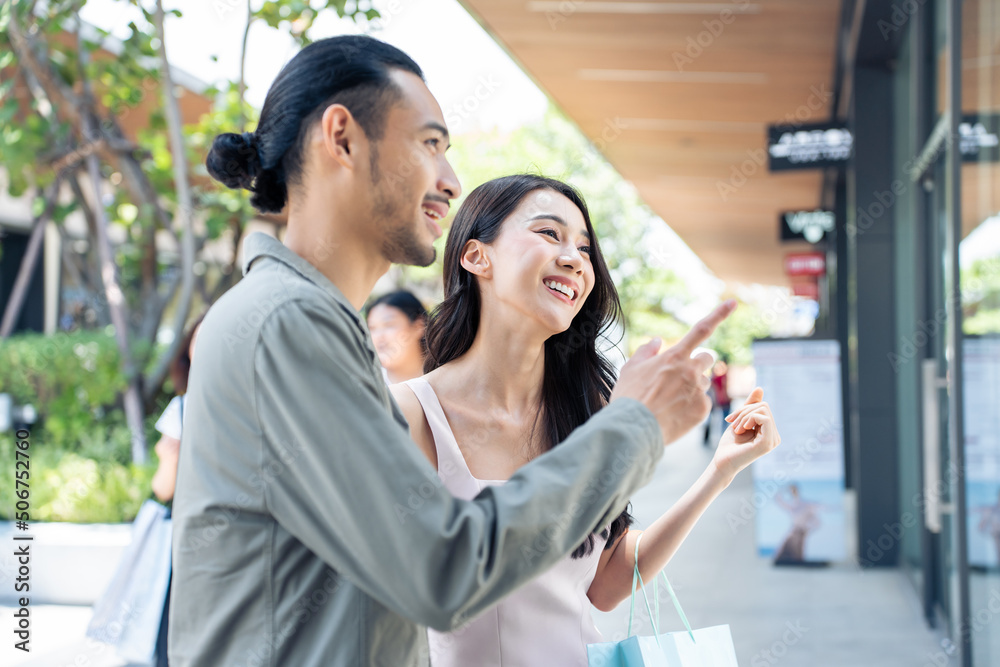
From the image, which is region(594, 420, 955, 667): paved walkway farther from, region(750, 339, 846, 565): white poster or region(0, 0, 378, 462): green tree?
region(0, 0, 378, 462): green tree

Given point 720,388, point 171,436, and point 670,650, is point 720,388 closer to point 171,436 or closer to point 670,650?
point 171,436

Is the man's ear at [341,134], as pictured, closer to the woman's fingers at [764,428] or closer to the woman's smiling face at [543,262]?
the woman's smiling face at [543,262]

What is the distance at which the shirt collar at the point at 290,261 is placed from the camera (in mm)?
1146

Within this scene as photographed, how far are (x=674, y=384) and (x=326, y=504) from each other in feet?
1.63

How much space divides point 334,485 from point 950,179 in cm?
386

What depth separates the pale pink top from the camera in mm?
1744

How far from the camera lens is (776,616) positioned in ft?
19.0

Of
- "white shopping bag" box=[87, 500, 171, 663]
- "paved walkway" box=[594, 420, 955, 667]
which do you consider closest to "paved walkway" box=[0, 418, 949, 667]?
"paved walkway" box=[594, 420, 955, 667]

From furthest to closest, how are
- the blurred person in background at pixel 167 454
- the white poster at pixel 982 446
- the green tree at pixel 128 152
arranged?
1. the green tree at pixel 128 152
2. the blurred person in background at pixel 167 454
3. the white poster at pixel 982 446

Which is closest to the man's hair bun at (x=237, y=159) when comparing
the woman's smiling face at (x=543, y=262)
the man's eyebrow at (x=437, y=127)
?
the man's eyebrow at (x=437, y=127)

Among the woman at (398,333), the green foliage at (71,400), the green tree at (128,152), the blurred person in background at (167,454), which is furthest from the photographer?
the green foliage at (71,400)

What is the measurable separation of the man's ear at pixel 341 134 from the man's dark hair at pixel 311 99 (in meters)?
0.02

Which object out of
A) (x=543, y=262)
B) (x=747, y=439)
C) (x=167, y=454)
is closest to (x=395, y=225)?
(x=543, y=262)

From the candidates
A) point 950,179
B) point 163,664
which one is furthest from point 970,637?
point 163,664
